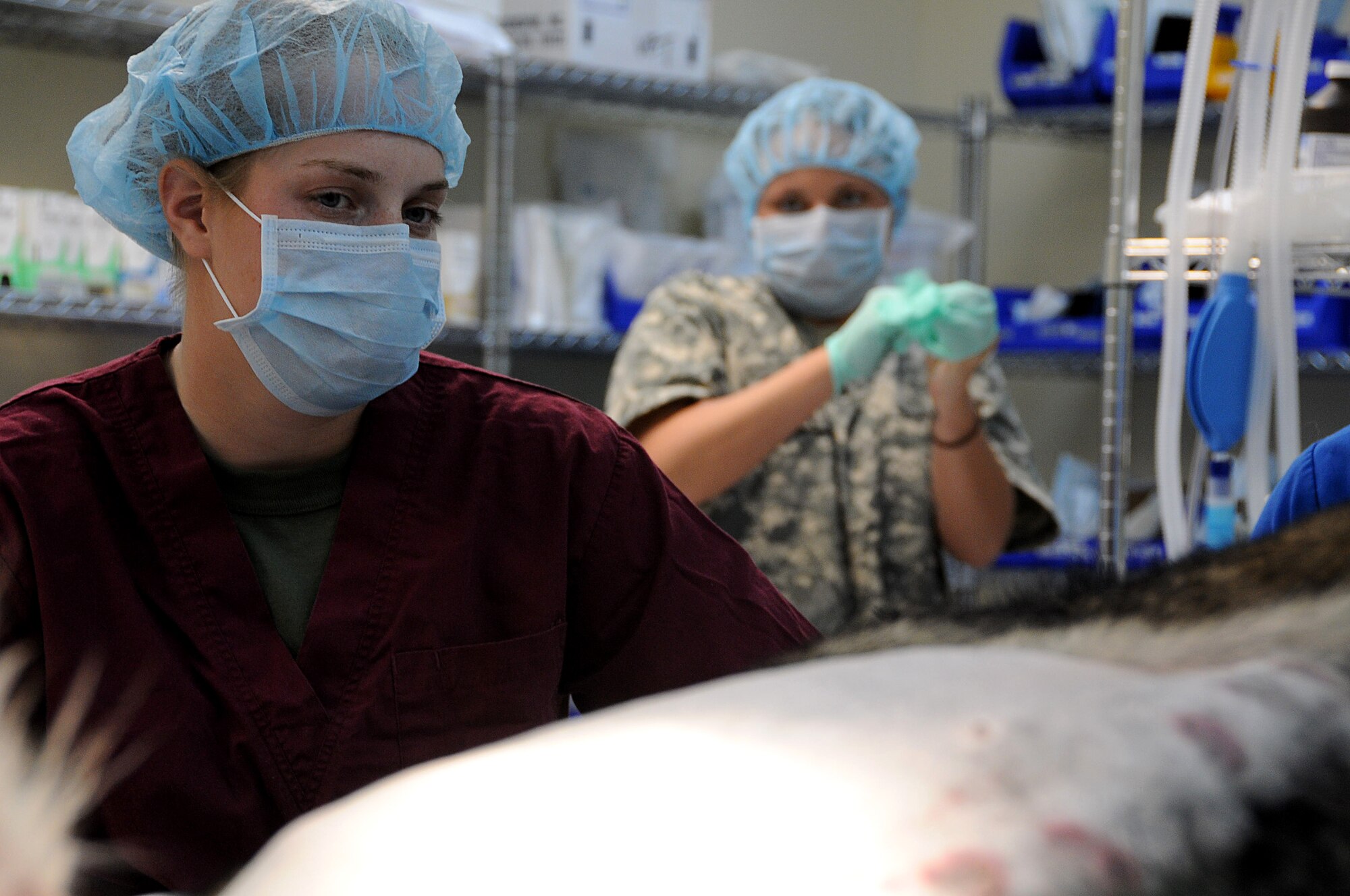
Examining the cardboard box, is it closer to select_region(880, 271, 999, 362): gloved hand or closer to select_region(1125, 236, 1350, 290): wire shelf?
select_region(880, 271, 999, 362): gloved hand

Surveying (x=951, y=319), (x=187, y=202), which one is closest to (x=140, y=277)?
(x=187, y=202)

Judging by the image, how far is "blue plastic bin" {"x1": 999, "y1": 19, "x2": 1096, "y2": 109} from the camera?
2.74 meters

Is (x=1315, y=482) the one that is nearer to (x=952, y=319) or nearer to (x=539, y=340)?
(x=952, y=319)

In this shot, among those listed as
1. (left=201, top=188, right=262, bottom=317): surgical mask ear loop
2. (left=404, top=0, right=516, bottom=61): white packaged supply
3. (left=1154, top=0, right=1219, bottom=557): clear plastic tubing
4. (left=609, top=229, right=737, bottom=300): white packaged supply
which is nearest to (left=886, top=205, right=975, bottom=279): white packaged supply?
(left=609, top=229, right=737, bottom=300): white packaged supply

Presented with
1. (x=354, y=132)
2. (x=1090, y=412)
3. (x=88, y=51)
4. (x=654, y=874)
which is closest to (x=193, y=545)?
(x=354, y=132)

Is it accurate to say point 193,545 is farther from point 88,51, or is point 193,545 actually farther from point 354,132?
point 88,51

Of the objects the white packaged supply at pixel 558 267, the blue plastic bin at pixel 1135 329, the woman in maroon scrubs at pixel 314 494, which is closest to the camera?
the woman in maroon scrubs at pixel 314 494

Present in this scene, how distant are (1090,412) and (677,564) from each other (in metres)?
2.46

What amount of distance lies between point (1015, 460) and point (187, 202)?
47.7 inches

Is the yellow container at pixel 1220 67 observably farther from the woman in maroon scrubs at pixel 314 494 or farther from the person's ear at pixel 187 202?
the person's ear at pixel 187 202

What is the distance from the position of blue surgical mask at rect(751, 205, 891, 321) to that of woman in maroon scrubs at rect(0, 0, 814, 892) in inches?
30.2

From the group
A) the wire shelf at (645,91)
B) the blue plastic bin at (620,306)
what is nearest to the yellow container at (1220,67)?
the wire shelf at (645,91)

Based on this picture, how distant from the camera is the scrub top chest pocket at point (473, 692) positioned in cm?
92

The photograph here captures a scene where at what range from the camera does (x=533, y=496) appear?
1.02 meters
